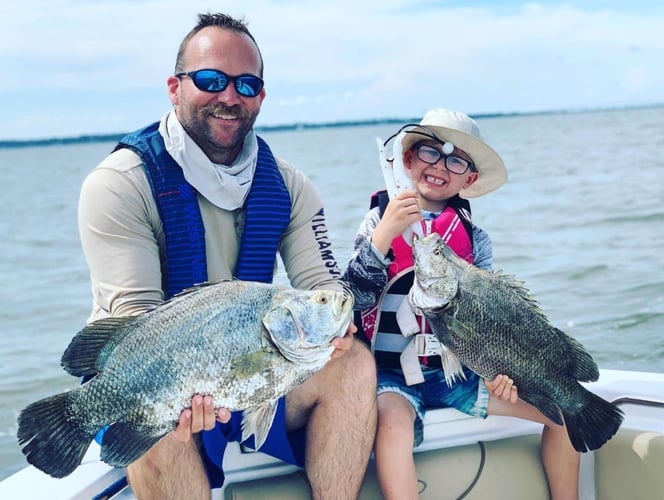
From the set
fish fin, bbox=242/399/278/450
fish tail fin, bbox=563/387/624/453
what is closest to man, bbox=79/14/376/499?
fish fin, bbox=242/399/278/450

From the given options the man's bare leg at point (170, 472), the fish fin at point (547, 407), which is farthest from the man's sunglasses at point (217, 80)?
the fish fin at point (547, 407)

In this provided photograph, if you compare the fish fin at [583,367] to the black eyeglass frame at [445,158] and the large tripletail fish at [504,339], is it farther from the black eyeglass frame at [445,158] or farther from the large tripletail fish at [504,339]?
the black eyeglass frame at [445,158]

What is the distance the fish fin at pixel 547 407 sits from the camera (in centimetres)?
315

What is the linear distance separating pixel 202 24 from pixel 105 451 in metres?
1.75

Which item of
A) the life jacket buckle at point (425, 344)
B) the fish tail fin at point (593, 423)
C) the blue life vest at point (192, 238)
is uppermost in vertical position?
the blue life vest at point (192, 238)

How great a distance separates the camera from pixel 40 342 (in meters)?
9.59

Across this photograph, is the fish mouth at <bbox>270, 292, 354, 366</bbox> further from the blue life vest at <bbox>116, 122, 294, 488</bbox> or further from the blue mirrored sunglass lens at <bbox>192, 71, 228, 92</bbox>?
the blue mirrored sunglass lens at <bbox>192, 71, 228, 92</bbox>

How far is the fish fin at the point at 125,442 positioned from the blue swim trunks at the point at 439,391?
1167 mm

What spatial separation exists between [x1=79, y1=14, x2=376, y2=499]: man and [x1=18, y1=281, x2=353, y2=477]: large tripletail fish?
0.27 m

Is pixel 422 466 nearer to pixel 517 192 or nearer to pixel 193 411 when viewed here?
pixel 193 411

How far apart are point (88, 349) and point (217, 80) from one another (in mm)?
1212

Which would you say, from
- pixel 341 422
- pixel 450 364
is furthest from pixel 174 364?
pixel 450 364

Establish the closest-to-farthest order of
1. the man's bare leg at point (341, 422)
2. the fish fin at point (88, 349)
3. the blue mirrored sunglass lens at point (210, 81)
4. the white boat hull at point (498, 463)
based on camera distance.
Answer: the fish fin at point (88, 349)
the man's bare leg at point (341, 422)
the blue mirrored sunglass lens at point (210, 81)
the white boat hull at point (498, 463)

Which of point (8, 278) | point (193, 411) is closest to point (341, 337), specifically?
point (193, 411)
